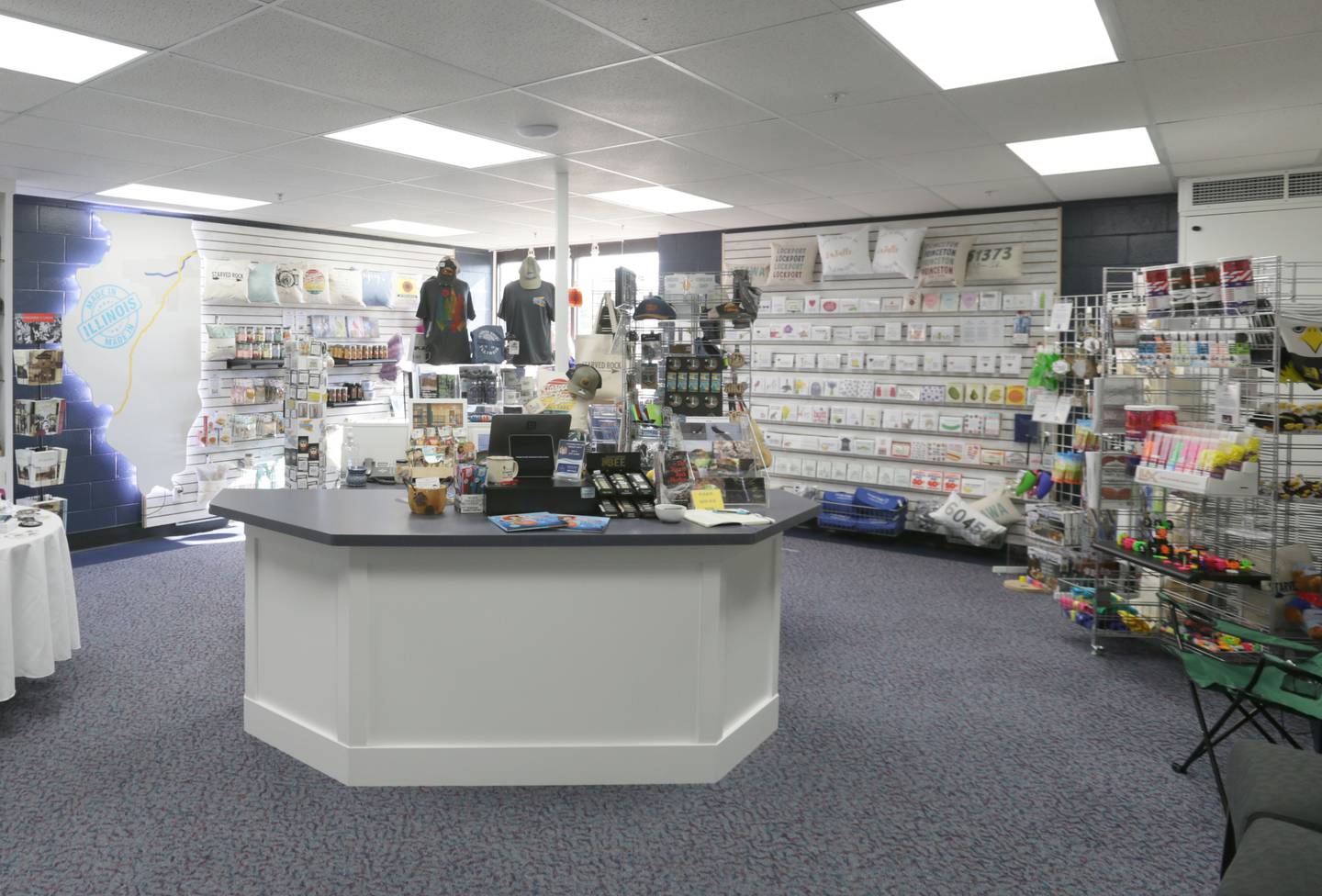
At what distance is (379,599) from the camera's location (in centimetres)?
314

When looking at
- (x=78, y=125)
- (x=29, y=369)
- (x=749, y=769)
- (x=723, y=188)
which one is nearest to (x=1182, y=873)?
(x=749, y=769)

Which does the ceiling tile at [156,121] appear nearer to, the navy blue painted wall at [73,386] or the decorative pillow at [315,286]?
the navy blue painted wall at [73,386]

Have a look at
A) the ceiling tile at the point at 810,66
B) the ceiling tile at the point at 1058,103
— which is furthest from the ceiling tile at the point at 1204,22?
the ceiling tile at the point at 810,66

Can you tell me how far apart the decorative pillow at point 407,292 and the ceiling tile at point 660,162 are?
4191mm

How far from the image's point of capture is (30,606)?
3754mm

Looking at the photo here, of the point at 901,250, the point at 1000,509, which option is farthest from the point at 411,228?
the point at 1000,509

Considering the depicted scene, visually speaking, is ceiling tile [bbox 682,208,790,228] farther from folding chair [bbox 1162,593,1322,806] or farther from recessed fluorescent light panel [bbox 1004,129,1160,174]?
folding chair [bbox 1162,593,1322,806]

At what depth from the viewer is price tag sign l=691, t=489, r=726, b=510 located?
3455 millimetres

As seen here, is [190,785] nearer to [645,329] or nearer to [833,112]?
[645,329]

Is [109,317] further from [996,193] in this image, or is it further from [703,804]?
[996,193]

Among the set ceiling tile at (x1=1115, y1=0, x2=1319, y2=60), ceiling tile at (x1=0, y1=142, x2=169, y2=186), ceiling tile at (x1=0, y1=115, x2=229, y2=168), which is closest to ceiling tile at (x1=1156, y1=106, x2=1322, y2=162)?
ceiling tile at (x1=1115, y1=0, x2=1319, y2=60)

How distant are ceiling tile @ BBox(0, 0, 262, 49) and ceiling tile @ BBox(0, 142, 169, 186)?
2.53 metres

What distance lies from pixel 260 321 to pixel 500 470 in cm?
601

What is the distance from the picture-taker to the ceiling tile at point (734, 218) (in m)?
7.46
